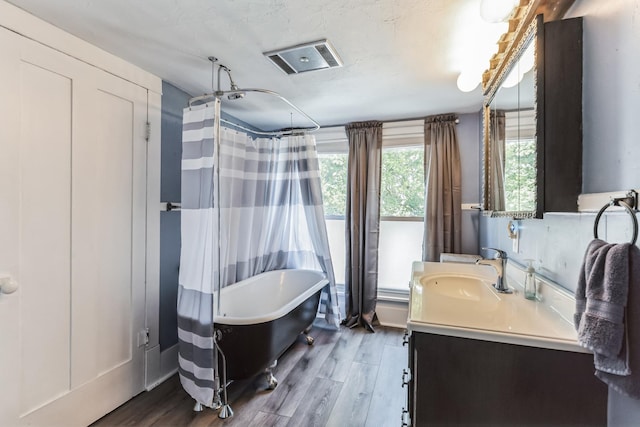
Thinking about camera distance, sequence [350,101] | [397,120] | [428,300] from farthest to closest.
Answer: [397,120]
[350,101]
[428,300]

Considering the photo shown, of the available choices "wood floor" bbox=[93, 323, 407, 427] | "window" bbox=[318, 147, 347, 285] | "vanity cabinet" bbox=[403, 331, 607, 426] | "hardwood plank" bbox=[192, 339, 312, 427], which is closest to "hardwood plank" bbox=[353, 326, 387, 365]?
"wood floor" bbox=[93, 323, 407, 427]

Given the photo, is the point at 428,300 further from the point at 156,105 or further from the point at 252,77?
the point at 156,105

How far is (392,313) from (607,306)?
2.59 meters

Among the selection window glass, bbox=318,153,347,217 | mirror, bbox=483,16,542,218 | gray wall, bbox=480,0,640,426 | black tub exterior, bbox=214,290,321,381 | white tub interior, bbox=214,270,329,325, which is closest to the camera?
gray wall, bbox=480,0,640,426

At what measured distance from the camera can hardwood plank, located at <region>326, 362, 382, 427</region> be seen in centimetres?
178

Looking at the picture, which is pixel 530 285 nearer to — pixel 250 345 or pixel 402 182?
pixel 250 345

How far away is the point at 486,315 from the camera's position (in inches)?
44.1

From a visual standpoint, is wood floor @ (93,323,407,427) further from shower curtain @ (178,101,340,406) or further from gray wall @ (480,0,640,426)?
gray wall @ (480,0,640,426)

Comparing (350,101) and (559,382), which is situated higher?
(350,101)

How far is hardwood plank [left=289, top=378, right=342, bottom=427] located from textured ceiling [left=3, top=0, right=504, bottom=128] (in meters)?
2.20

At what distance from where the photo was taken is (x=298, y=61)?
181 cm

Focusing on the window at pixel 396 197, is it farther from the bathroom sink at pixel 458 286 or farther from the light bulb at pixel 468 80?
the bathroom sink at pixel 458 286

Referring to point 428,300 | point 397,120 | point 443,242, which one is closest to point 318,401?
point 428,300

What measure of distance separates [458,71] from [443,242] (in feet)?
5.06
